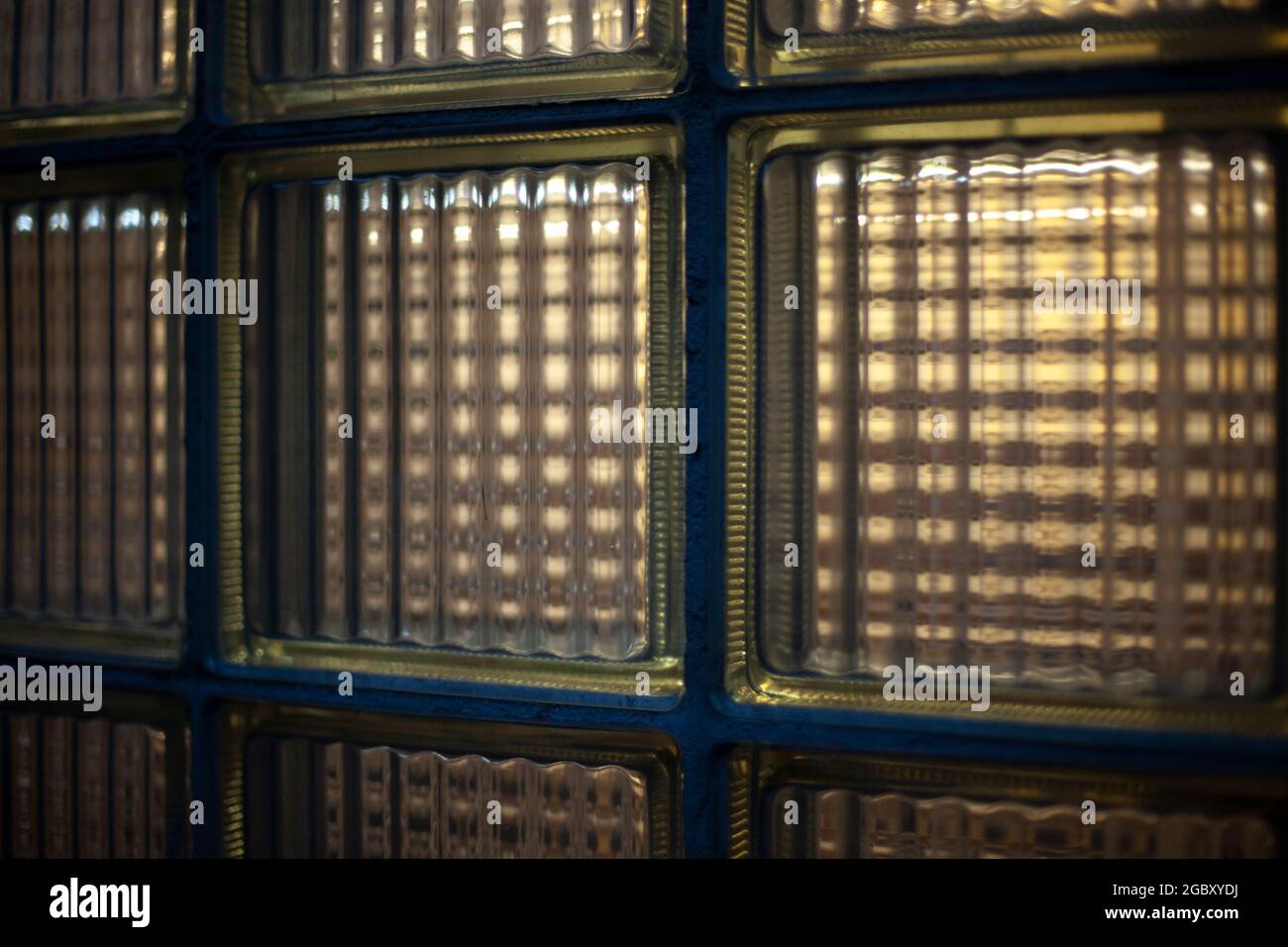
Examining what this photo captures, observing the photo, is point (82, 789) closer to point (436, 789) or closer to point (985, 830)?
point (436, 789)

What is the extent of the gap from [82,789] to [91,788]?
0.04 ft

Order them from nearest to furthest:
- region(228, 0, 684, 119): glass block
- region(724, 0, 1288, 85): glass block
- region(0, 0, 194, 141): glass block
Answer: region(724, 0, 1288, 85): glass block → region(228, 0, 684, 119): glass block → region(0, 0, 194, 141): glass block

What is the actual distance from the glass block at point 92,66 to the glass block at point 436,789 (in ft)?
2.31

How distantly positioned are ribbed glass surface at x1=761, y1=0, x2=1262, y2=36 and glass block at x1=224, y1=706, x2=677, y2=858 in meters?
0.74

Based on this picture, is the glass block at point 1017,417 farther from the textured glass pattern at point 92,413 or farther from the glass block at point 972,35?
the textured glass pattern at point 92,413

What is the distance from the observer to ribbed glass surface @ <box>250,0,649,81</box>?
3.47ft

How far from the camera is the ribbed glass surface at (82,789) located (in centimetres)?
120

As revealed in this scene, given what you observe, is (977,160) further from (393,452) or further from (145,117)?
(145,117)

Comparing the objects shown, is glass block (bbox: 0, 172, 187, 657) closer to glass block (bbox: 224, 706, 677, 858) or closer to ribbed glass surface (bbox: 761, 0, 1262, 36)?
glass block (bbox: 224, 706, 677, 858)

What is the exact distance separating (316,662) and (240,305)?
411mm

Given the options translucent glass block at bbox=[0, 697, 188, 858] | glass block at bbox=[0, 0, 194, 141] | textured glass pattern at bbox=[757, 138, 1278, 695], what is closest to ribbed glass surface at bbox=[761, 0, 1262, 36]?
textured glass pattern at bbox=[757, 138, 1278, 695]

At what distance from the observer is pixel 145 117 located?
1.17 metres

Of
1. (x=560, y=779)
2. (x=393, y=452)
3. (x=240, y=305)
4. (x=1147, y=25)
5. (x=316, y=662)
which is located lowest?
(x=560, y=779)
